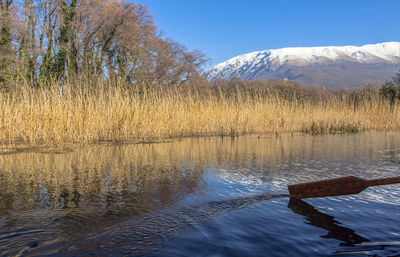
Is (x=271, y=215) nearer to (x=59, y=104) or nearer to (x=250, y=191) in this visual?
(x=250, y=191)

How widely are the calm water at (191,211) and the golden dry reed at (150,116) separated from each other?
227 centimetres

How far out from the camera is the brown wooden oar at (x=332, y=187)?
7.16 feet

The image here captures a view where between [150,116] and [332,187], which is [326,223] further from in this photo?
[150,116]

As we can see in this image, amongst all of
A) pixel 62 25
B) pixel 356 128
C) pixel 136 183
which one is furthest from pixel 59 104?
pixel 62 25

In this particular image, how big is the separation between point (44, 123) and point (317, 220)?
5.52m

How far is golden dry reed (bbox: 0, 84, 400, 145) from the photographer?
6.09 m

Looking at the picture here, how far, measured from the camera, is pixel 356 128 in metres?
9.79

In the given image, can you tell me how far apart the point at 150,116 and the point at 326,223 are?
19.5ft

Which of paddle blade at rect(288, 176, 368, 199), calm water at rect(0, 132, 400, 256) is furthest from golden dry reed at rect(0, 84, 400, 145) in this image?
paddle blade at rect(288, 176, 368, 199)

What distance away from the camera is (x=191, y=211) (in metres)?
2.23

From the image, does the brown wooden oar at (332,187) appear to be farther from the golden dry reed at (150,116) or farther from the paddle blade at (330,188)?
the golden dry reed at (150,116)

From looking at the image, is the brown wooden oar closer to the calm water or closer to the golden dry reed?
the calm water

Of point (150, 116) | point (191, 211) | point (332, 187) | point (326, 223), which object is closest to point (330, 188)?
point (332, 187)

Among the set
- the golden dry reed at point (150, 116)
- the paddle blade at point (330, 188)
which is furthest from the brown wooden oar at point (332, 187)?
the golden dry reed at point (150, 116)
